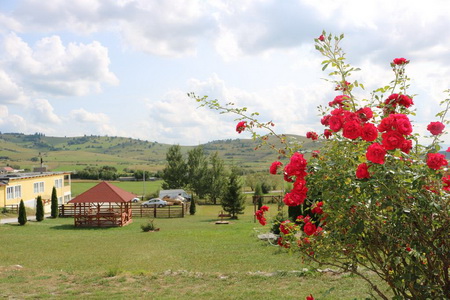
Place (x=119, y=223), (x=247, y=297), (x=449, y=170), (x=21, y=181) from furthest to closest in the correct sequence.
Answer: (x=21, y=181), (x=119, y=223), (x=247, y=297), (x=449, y=170)

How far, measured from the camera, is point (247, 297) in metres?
7.31

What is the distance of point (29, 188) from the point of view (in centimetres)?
3431

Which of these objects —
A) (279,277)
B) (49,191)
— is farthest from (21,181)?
(279,277)

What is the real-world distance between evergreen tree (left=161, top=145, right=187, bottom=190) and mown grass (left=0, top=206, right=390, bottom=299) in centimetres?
3122

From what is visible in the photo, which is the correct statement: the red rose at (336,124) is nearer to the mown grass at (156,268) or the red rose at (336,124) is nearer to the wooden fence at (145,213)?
the mown grass at (156,268)

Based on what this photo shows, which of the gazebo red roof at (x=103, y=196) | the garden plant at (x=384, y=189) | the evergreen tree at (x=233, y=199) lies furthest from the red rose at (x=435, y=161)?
the evergreen tree at (x=233, y=199)

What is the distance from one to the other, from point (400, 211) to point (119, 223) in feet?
78.0

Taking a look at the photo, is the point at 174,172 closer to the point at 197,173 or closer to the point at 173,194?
the point at 197,173

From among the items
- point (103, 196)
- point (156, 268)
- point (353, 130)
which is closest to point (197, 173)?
point (103, 196)

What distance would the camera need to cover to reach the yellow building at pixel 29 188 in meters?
30.7

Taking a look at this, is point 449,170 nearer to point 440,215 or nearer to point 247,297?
point 440,215

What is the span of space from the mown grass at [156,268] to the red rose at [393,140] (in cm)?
147

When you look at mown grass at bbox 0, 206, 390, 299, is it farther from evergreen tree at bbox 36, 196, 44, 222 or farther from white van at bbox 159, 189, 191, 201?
white van at bbox 159, 189, 191, 201

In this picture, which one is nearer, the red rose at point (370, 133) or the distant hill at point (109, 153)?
the red rose at point (370, 133)
